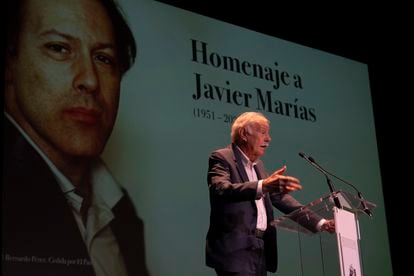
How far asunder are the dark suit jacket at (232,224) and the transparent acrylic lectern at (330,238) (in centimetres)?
42

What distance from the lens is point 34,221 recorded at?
12.1 ft

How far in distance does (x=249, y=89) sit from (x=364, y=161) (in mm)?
1110

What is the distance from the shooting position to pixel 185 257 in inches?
165

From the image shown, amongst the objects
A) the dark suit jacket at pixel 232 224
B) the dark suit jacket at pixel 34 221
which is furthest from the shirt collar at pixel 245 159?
the dark suit jacket at pixel 34 221

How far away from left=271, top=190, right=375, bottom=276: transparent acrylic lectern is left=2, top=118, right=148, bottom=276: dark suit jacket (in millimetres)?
1100

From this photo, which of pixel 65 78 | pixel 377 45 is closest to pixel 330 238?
pixel 65 78

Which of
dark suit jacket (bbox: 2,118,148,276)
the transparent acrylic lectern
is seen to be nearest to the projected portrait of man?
dark suit jacket (bbox: 2,118,148,276)

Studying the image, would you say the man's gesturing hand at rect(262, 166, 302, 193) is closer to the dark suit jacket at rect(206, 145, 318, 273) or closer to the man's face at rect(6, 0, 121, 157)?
the dark suit jacket at rect(206, 145, 318, 273)

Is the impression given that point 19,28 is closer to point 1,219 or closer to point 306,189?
point 1,219

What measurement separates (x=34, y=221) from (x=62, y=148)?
48 cm

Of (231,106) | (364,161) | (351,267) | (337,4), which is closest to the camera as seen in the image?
(351,267)

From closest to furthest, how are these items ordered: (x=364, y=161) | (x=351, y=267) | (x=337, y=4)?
1. (x=351, y=267)
2. (x=364, y=161)
3. (x=337, y=4)

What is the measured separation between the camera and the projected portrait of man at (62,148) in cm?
369

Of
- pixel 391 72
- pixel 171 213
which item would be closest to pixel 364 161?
pixel 391 72
